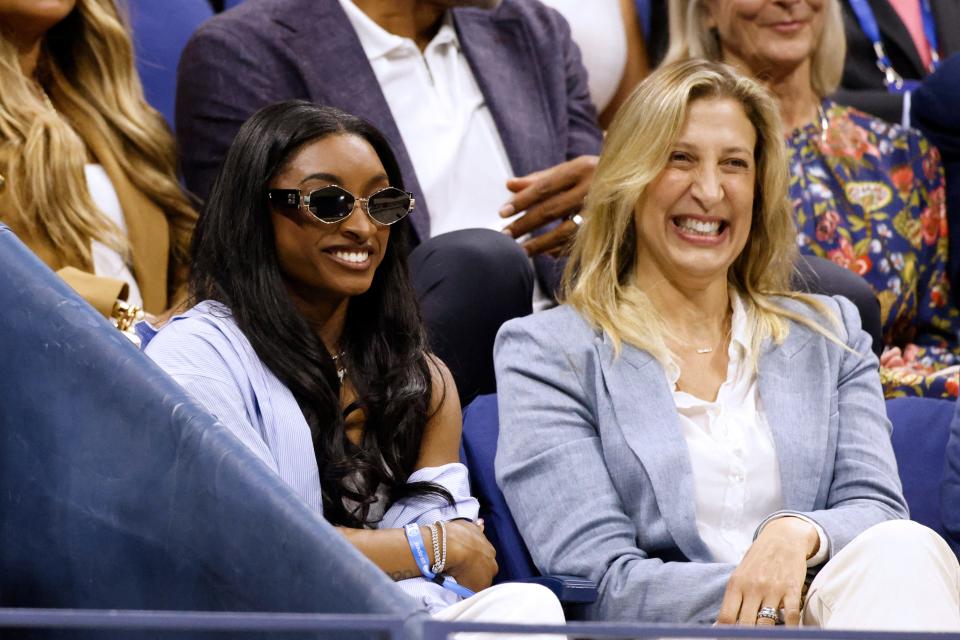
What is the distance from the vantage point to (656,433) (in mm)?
1756

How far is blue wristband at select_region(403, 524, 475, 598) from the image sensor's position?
5.18ft

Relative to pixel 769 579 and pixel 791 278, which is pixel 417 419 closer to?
pixel 769 579

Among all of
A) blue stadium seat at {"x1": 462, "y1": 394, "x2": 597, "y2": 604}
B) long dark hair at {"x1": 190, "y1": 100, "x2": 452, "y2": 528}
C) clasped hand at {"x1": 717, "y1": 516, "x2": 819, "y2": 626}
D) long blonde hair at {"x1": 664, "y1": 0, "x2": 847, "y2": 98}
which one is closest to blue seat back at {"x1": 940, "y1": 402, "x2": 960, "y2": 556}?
clasped hand at {"x1": 717, "y1": 516, "x2": 819, "y2": 626}

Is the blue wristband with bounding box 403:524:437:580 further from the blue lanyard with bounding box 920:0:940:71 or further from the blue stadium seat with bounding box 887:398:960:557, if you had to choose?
the blue lanyard with bounding box 920:0:940:71

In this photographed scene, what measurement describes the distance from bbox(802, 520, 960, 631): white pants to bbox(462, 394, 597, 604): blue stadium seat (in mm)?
277

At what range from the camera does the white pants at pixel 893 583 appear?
57.6 inches

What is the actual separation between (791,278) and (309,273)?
753mm

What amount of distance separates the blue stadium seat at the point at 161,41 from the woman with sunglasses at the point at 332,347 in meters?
0.97

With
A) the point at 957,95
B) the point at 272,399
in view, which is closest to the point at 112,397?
the point at 272,399

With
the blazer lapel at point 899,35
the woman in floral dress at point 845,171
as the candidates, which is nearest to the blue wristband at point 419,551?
the woman in floral dress at point 845,171

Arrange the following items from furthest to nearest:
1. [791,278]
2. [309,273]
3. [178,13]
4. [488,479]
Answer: [178,13] → [791,278] → [488,479] → [309,273]

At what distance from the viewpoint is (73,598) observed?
127cm

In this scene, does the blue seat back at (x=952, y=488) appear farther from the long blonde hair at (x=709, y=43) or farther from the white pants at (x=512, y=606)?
A: the long blonde hair at (x=709, y=43)

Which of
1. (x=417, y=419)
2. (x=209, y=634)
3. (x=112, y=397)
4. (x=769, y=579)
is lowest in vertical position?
(x=769, y=579)
